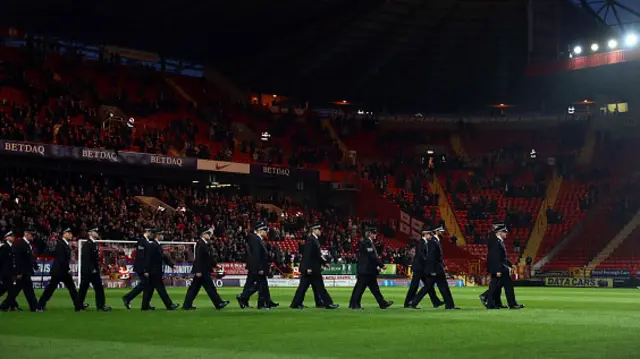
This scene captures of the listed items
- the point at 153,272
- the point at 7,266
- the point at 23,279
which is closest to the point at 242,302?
the point at 153,272

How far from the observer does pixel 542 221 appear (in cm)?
6756

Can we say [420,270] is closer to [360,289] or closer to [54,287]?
[360,289]

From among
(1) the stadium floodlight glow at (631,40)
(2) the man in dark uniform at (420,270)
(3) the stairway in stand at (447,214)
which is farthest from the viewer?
(3) the stairway in stand at (447,214)

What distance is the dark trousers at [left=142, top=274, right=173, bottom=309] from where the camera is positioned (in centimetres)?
2503

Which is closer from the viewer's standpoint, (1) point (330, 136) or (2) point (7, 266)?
(2) point (7, 266)

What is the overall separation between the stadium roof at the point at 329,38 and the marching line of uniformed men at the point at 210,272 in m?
33.6

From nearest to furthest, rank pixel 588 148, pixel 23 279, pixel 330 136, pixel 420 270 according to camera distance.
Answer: pixel 23 279 < pixel 420 270 < pixel 588 148 < pixel 330 136

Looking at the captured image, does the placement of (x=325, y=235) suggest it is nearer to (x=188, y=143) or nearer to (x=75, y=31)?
(x=188, y=143)

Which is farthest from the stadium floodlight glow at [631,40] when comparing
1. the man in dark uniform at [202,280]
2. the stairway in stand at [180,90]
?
the man in dark uniform at [202,280]

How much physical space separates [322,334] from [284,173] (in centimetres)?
4850

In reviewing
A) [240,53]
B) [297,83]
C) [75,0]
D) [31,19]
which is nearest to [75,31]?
[31,19]

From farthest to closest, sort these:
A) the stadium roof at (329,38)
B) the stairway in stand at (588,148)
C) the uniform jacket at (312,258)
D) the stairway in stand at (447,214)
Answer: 1. the stairway in stand at (588,148)
2. the stairway in stand at (447,214)
3. the stadium roof at (329,38)
4. the uniform jacket at (312,258)

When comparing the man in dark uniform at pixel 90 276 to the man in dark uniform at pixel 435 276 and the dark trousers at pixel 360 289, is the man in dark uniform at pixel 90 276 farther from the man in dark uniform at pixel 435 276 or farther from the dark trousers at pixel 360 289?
the man in dark uniform at pixel 435 276

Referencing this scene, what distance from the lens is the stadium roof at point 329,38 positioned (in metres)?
58.8
